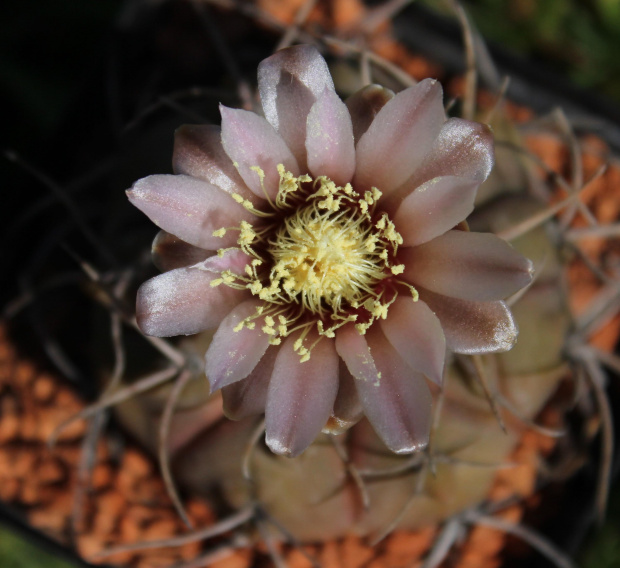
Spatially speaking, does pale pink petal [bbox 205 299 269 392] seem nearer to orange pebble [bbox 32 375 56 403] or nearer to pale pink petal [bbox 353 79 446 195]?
pale pink petal [bbox 353 79 446 195]

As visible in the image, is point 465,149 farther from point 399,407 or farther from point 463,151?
point 399,407

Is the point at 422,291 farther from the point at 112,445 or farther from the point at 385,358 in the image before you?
the point at 112,445

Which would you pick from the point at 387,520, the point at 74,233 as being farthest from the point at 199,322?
the point at 74,233

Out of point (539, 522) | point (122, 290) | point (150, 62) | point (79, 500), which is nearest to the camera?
point (122, 290)

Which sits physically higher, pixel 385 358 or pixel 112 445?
pixel 385 358

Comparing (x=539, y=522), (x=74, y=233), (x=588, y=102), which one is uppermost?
(x=74, y=233)

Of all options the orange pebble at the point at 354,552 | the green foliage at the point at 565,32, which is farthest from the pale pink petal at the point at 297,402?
the green foliage at the point at 565,32

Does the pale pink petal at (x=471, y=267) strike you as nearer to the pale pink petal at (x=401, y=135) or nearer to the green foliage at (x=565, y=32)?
the pale pink petal at (x=401, y=135)
